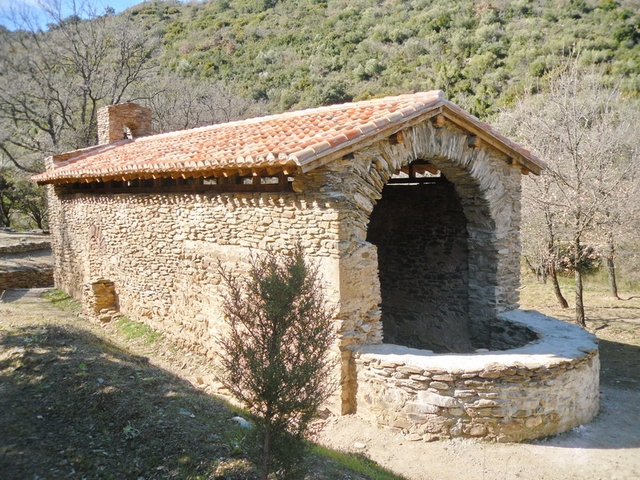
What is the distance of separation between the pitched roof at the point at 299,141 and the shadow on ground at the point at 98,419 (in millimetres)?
2939

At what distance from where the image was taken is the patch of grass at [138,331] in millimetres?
9344

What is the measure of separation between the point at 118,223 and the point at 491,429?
8289mm

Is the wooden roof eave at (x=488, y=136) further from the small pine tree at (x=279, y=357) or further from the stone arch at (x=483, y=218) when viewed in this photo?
the small pine tree at (x=279, y=357)

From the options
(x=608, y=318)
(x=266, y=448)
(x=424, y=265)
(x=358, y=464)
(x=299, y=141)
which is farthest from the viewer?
(x=608, y=318)

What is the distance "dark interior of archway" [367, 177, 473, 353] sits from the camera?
358 inches

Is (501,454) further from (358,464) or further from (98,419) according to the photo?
(98,419)

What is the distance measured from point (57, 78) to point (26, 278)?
10.0m

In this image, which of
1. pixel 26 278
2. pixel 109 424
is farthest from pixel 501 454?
pixel 26 278

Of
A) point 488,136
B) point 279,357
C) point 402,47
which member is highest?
point 402,47

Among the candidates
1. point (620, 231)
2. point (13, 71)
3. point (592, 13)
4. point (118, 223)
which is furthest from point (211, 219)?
point (592, 13)

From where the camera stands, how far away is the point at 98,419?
493cm

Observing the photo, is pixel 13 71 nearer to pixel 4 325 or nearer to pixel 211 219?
pixel 4 325

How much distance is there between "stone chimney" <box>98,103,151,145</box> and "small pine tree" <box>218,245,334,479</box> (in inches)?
508

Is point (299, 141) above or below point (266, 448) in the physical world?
above
